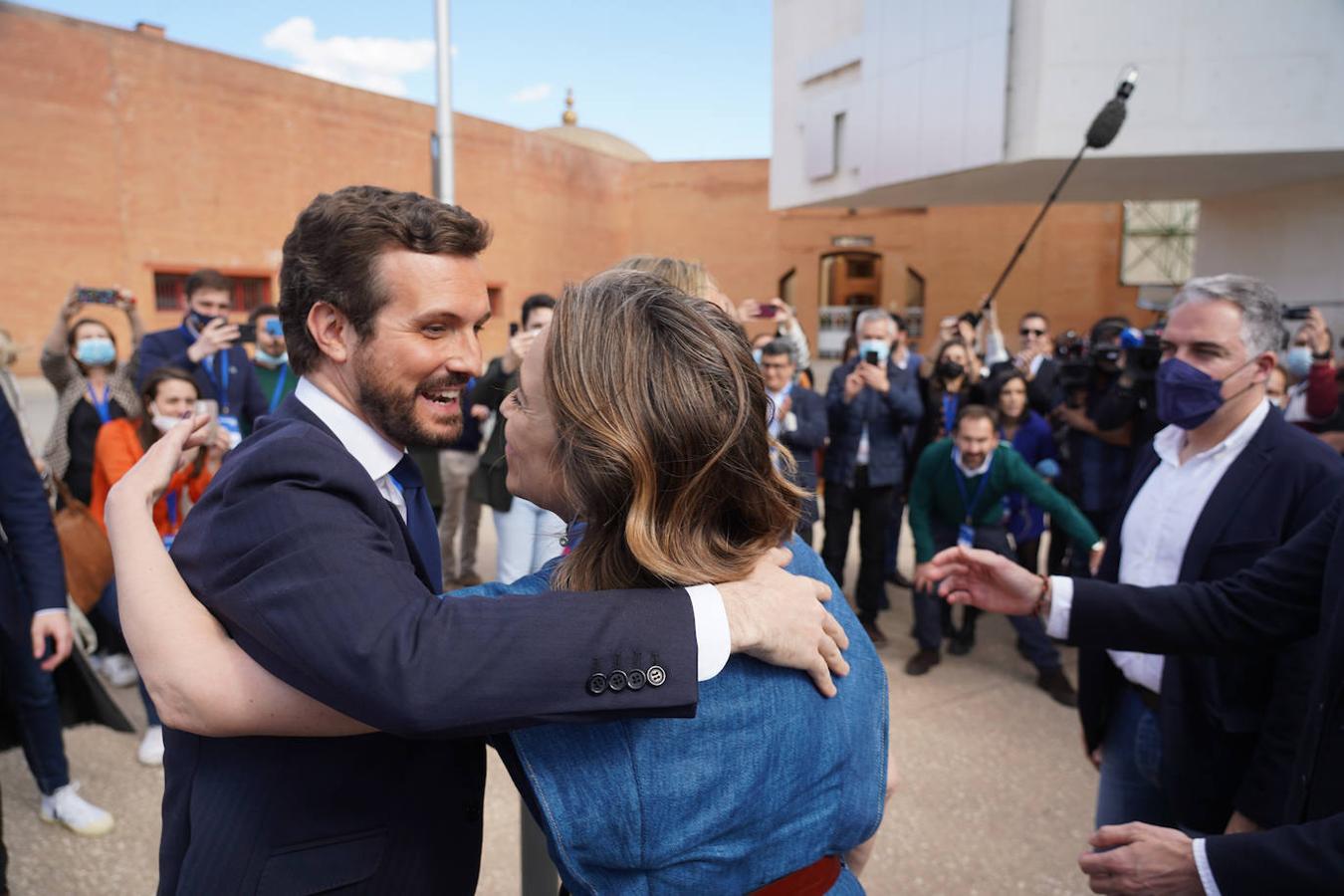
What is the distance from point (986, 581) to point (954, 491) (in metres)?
2.81

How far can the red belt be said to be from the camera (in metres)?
1.05

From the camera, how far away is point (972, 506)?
4578 mm

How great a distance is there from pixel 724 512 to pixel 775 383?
4157mm

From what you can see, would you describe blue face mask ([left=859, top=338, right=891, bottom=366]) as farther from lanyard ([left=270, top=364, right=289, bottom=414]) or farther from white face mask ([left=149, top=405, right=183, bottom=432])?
white face mask ([left=149, top=405, right=183, bottom=432])

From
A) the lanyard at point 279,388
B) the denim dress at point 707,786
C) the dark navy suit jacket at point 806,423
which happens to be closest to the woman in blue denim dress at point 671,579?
the denim dress at point 707,786

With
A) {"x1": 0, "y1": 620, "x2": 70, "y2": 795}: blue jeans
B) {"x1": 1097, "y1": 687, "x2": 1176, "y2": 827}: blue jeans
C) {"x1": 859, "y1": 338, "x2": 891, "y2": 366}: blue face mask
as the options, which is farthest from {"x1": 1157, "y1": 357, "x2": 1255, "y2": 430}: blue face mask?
{"x1": 0, "y1": 620, "x2": 70, "y2": 795}: blue jeans

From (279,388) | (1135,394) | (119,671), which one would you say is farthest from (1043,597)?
(279,388)

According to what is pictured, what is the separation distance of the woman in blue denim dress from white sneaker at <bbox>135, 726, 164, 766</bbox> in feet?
10.6

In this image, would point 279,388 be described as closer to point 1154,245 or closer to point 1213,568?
point 1213,568

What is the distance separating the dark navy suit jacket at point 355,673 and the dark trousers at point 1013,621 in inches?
147

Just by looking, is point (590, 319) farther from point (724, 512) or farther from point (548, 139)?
point (548, 139)

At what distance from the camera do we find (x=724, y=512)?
3.58ft

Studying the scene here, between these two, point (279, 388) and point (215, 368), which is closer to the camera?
point (215, 368)

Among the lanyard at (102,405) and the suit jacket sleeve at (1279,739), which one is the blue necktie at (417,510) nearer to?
the suit jacket sleeve at (1279,739)
